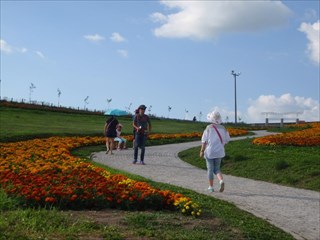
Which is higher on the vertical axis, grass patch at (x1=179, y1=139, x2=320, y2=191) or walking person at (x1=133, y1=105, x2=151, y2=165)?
walking person at (x1=133, y1=105, x2=151, y2=165)

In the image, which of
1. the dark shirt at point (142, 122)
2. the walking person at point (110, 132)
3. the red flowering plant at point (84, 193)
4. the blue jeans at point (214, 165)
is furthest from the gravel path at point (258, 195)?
the walking person at point (110, 132)

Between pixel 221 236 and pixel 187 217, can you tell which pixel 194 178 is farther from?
pixel 221 236

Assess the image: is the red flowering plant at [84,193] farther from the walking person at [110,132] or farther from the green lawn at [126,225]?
the walking person at [110,132]

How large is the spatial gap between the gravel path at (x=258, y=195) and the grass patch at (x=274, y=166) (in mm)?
598

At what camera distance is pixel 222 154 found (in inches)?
428

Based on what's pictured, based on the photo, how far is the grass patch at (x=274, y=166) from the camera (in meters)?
13.0

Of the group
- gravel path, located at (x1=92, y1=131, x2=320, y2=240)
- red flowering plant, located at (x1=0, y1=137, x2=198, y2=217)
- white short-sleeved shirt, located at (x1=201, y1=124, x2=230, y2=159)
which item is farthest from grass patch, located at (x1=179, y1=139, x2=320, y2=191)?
red flowering plant, located at (x1=0, y1=137, x2=198, y2=217)

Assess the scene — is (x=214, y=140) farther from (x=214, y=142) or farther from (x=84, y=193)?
(x=84, y=193)

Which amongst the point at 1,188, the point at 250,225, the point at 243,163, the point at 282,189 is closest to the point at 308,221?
the point at 250,225

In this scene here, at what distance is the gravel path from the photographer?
8381 mm

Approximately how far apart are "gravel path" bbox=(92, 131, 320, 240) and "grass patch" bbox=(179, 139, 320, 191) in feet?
A: 1.96

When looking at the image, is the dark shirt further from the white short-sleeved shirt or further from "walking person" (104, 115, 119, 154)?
the white short-sleeved shirt

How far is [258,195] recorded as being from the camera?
1091 centimetres

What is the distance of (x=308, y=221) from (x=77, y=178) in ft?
12.7
